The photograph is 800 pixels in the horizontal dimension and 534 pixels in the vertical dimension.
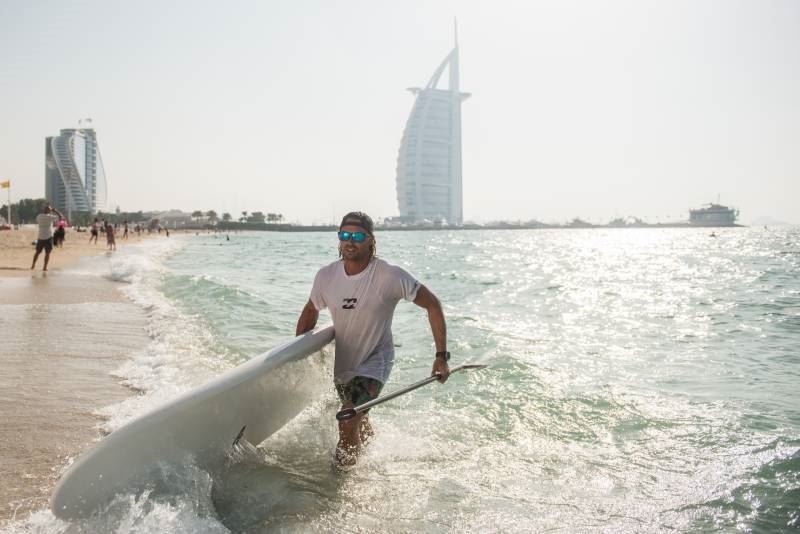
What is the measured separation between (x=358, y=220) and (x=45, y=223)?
1335 cm

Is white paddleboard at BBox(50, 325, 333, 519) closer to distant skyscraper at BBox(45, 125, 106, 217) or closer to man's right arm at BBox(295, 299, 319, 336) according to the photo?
man's right arm at BBox(295, 299, 319, 336)

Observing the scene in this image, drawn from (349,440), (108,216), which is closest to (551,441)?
(349,440)

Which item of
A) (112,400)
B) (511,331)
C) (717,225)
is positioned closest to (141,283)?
(511,331)

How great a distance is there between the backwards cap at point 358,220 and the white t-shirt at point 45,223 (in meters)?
13.0

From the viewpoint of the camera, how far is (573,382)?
632 centimetres

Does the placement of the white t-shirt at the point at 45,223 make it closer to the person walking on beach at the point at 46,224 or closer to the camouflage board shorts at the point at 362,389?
the person walking on beach at the point at 46,224

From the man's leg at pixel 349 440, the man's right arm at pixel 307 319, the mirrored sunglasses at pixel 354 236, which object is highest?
the mirrored sunglasses at pixel 354 236

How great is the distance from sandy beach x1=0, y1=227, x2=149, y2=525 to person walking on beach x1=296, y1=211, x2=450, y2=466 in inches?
62.9

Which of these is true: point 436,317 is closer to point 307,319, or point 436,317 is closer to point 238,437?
point 307,319

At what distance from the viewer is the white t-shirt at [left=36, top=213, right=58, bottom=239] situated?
14.1m

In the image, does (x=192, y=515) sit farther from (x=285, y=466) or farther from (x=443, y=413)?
(x=443, y=413)

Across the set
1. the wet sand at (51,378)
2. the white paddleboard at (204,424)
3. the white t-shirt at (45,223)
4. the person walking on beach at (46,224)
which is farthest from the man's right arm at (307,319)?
the white t-shirt at (45,223)

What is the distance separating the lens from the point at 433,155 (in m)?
156

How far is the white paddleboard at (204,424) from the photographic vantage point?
8.80 feet
